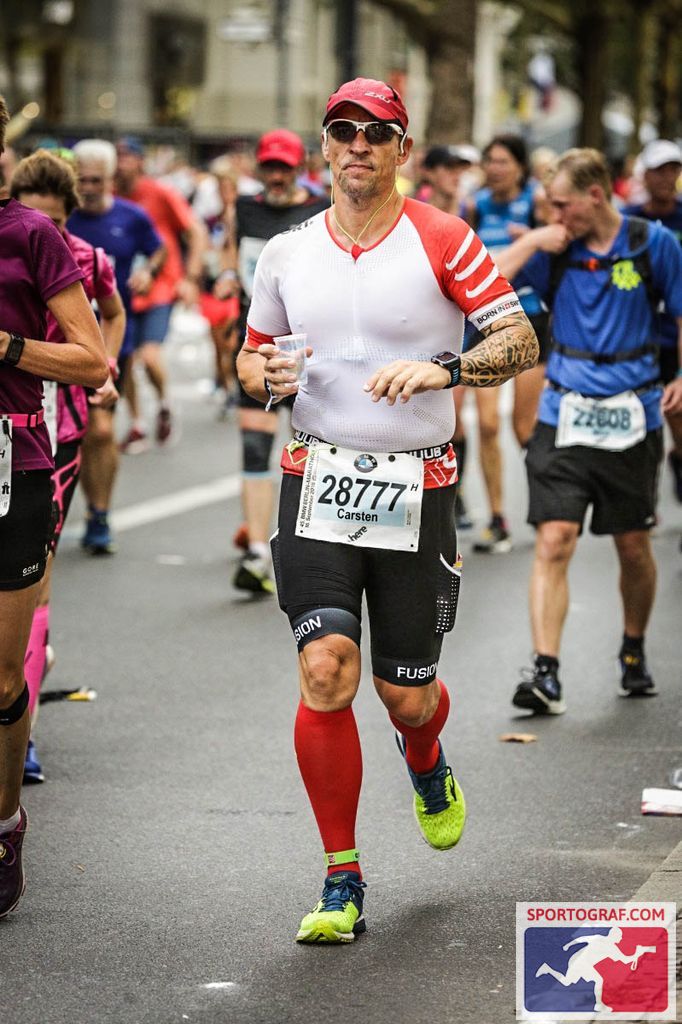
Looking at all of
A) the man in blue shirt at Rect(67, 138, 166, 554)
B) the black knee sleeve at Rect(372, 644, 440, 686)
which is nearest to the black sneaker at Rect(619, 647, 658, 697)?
the black knee sleeve at Rect(372, 644, 440, 686)

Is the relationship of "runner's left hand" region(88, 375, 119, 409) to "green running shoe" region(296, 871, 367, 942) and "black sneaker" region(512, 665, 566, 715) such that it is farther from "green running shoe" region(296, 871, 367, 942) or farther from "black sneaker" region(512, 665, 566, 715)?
"green running shoe" region(296, 871, 367, 942)

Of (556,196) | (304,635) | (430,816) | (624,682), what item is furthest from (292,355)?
(624,682)

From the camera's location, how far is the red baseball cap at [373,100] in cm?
480

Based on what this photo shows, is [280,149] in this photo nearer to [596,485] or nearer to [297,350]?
[596,485]

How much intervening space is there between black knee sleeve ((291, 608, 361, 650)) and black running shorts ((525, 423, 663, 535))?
2568 mm

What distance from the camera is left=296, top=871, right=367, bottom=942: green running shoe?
4.69m

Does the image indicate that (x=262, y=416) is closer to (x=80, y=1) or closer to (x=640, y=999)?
(x=640, y=999)

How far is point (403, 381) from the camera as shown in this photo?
14.9 feet

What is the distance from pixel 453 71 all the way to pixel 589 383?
2054cm

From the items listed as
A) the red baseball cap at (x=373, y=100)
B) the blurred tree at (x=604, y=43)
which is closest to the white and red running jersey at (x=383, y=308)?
the red baseball cap at (x=373, y=100)

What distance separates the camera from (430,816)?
5.26 m

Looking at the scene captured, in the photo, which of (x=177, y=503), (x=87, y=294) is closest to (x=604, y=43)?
(x=177, y=503)

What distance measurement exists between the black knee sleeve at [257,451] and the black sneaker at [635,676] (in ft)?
8.68

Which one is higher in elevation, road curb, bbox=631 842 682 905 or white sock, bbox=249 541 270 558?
road curb, bbox=631 842 682 905
